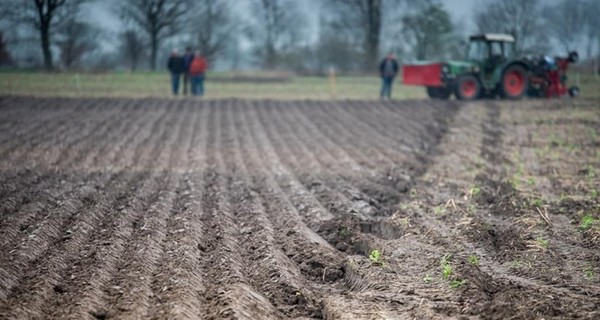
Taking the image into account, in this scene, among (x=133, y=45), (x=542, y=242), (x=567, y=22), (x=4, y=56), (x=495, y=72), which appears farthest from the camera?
(x=567, y=22)

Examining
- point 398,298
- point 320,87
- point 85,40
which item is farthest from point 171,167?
point 85,40

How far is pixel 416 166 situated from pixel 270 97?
13.7m

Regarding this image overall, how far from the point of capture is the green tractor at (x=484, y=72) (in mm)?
21516

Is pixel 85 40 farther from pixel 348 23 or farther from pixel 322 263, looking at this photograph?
pixel 322 263

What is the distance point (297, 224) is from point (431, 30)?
3875 cm

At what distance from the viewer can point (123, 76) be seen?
3047 cm

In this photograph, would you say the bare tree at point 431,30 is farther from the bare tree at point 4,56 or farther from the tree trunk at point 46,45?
the bare tree at point 4,56

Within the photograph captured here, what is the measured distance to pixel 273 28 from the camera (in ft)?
213

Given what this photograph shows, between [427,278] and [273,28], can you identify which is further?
[273,28]

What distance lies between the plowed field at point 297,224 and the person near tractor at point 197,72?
8.71 meters

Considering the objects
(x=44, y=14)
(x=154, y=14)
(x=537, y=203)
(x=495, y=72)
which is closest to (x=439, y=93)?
(x=495, y=72)

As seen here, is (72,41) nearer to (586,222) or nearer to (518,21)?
(518,21)

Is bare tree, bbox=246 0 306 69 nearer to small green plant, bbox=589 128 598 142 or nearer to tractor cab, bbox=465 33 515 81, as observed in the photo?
tractor cab, bbox=465 33 515 81

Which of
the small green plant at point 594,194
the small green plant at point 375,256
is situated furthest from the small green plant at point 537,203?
the small green plant at point 375,256
